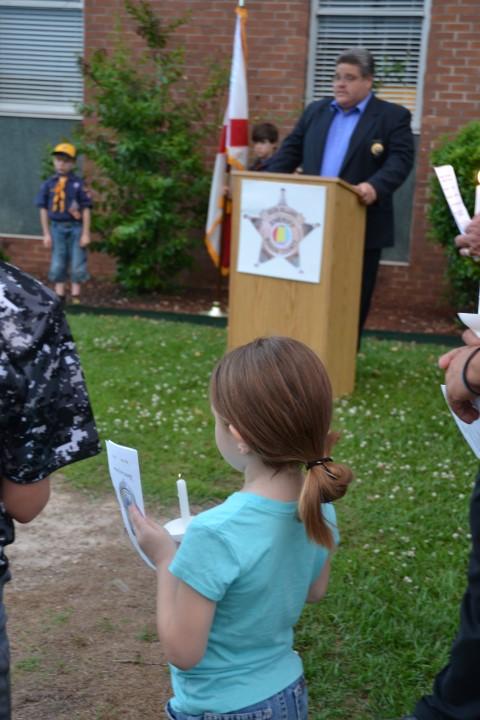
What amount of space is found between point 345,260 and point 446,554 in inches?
103

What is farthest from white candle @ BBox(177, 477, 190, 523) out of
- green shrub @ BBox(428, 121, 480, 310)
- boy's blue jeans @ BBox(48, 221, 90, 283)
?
boy's blue jeans @ BBox(48, 221, 90, 283)

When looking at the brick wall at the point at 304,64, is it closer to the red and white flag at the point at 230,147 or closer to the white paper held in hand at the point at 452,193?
the red and white flag at the point at 230,147

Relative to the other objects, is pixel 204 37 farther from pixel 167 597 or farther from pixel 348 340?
pixel 167 597

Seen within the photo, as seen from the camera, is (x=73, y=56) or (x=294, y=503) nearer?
(x=294, y=503)

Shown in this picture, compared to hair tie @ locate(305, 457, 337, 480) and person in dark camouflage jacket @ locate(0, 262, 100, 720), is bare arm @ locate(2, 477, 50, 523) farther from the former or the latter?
hair tie @ locate(305, 457, 337, 480)

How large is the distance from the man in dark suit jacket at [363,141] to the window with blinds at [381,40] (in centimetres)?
375

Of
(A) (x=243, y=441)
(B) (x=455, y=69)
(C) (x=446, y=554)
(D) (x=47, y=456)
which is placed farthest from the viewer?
(B) (x=455, y=69)

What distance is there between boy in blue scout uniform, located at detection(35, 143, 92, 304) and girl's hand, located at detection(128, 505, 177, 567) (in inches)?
326

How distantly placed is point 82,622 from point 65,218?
707cm

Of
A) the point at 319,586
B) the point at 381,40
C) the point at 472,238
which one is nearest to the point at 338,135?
the point at 472,238

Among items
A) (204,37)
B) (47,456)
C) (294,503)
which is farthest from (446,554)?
(204,37)

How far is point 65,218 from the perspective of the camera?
10188mm

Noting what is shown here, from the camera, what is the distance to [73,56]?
36.7 feet

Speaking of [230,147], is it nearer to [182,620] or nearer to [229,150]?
[229,150]
